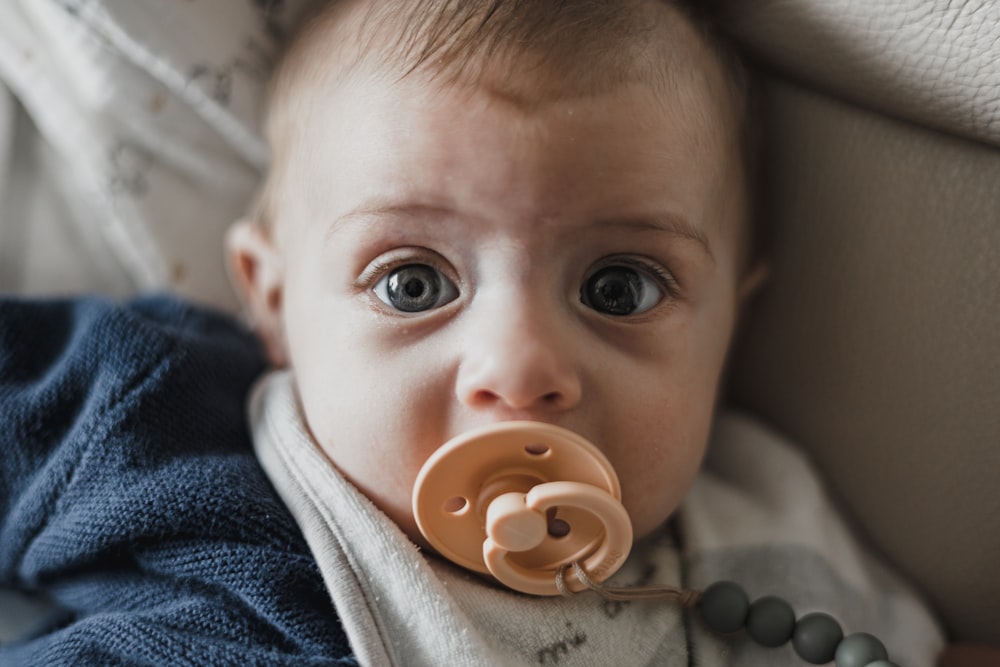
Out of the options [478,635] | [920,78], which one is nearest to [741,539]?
[478,635]

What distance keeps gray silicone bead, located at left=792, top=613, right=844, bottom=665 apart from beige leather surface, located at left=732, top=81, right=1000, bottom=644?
17cm

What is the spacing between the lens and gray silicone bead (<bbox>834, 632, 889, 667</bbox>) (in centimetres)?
93

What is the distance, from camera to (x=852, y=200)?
3.46ft

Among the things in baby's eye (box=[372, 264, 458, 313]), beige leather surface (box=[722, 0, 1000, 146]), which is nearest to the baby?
baby's eye (box=[372, 264, 458, 313])

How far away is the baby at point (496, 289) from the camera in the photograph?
861 millimetres

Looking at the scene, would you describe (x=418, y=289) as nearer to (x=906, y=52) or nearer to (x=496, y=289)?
(x=496, y=289)

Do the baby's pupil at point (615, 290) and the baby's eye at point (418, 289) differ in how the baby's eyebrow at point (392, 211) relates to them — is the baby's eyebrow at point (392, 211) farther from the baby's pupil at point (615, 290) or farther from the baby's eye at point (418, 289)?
the baby's pupil at point (615, 290)

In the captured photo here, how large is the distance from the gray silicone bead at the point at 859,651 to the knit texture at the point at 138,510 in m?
0.47

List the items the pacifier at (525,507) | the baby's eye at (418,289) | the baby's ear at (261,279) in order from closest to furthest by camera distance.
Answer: the pacifier at (525,507) → the baby's eye at (418,289) → the baby's ear at (261,279)

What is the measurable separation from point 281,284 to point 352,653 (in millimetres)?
432

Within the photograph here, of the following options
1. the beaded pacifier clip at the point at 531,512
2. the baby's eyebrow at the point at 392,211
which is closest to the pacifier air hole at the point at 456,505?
the beaded pacifier clip at the point at 531,512

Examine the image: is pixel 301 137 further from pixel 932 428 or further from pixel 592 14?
pixel 932 428

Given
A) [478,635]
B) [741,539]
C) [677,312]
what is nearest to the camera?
[478,635]

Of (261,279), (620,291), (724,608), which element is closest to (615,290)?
(620,291)
